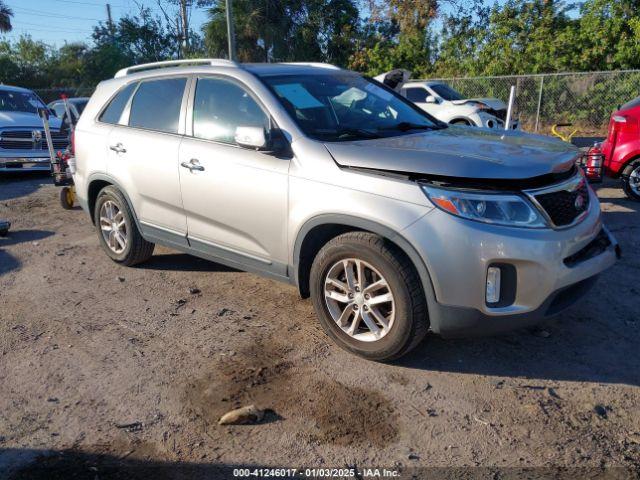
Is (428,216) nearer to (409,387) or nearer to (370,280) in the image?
(370,280)

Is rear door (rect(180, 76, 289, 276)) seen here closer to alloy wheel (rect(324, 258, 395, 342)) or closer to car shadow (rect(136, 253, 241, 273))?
alloy wheel (rect(324, 258, 395, 342))

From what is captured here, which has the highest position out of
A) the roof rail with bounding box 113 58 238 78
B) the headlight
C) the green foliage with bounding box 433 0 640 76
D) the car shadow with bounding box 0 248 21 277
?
the green foliage with bounding box 433 0 640 76

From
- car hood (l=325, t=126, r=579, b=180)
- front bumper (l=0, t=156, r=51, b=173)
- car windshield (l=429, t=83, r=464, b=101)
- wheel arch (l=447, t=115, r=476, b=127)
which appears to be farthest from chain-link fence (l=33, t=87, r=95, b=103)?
car hood (l=325, t=126, r=579, b=180)

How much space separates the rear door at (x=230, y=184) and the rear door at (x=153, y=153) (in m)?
0.15

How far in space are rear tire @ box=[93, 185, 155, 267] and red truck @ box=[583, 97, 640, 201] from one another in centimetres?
578

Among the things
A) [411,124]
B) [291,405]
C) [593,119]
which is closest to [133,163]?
[411,124]

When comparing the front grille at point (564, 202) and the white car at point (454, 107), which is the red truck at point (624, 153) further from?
the white car at point (454, 107)

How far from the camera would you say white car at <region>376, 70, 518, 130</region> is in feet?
43.9

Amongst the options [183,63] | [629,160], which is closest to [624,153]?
[629,160]

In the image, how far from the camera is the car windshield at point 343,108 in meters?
4.02

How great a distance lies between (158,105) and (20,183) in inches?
304

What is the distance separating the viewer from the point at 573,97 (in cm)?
1705

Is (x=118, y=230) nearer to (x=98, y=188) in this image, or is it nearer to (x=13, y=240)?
(x=98, y=188)

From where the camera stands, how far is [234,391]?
336cm
